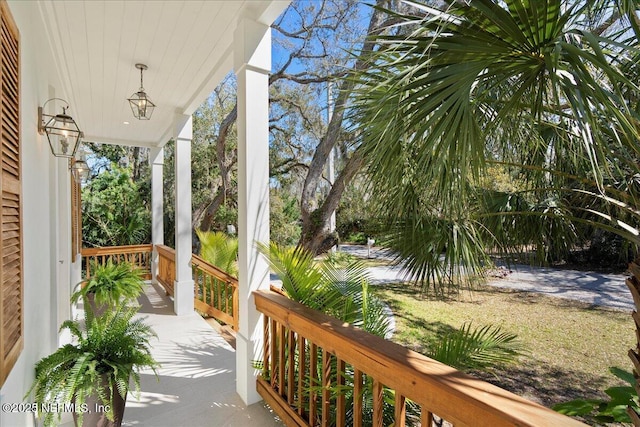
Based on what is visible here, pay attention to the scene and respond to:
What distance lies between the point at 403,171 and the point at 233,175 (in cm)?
695

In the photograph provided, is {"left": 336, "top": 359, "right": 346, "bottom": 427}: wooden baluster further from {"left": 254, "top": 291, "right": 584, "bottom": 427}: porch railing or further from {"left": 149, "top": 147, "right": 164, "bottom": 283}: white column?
{"left": 149, "top": 147, "right": 164, "bottom": 283}: white column

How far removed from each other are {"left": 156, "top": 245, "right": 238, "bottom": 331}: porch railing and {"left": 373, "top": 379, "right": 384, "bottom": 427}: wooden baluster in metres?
2.53

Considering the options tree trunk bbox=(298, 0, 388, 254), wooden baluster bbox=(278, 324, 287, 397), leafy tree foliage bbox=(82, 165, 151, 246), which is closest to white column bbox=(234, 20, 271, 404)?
wooden baluster bbox=(278, 324, 287, 397)

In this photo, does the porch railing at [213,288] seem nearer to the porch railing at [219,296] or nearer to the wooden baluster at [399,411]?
the porch railing at [219,296]

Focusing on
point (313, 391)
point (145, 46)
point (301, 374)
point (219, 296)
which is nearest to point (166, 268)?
point (219, 296)

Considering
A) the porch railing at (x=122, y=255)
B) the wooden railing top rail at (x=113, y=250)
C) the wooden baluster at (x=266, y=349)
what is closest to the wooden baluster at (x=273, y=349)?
the wooden baluster at (x=266, y=349)

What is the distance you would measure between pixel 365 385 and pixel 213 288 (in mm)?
3320

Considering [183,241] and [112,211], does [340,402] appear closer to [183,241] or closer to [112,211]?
[183,241]

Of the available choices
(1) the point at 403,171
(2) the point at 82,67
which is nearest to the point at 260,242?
(1) the point at 403,171

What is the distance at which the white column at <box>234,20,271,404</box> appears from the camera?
2365mm

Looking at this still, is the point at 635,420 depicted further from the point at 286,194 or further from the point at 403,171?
the point at 286,194

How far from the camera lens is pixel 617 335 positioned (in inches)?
201

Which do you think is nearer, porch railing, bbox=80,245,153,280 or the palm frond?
the palm frond

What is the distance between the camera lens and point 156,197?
20.3 ft
